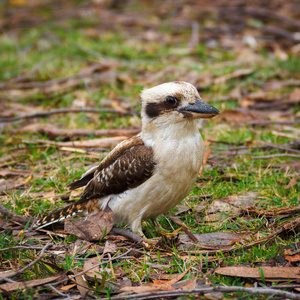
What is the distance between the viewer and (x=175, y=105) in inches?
163

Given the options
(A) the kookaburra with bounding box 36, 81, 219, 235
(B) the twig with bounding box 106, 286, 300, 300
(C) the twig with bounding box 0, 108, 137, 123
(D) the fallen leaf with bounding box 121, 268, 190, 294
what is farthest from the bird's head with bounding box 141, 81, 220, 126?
(C) the twig with bounding box 0, 108, 137, 123

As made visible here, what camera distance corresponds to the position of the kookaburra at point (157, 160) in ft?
13.3

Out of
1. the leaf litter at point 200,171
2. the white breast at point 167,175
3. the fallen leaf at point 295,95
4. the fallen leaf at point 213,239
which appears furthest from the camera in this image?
the fallen leaf at point 295,95

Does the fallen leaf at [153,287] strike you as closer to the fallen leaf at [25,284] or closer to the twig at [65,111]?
the fallen leaf at [25,284]

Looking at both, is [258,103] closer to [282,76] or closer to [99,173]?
[282,76]

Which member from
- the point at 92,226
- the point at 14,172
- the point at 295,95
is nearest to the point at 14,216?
the point at 92,226

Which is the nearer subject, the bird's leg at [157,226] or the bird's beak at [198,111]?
the bird's beak at [198,111]

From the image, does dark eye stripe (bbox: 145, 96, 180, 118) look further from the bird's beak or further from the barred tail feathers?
the barred tail feathers

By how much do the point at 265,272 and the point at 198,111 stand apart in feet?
4.79

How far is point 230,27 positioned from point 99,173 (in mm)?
7495

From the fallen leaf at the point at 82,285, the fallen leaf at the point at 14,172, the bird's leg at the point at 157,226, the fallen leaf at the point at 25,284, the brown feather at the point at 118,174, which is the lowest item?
the bird's leg at the point at 157,226

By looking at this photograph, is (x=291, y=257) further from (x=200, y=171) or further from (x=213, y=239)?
(x=200, y=171)

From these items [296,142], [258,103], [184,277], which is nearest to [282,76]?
[258,103]

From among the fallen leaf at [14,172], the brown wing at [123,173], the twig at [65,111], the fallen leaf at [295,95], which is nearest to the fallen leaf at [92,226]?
the brown wing at [123,173]
